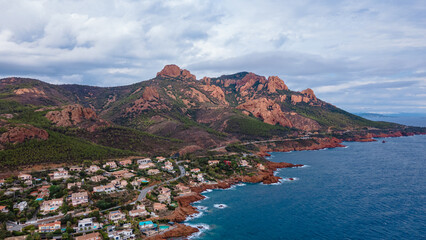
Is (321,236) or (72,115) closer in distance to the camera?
(321,236)

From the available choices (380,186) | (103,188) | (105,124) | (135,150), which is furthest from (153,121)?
(380,186)

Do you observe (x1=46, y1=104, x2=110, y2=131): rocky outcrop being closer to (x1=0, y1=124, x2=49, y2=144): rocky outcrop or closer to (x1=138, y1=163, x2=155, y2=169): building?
(x1=0, y1=124, x2=49, y2=144): rocky outcrop

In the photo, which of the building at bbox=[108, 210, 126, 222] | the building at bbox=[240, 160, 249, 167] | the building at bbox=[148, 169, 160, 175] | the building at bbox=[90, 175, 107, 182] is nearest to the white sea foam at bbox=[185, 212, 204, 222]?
the building at bbox=[108, 210, 126, 222]

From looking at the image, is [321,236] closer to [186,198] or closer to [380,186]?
[186,198]

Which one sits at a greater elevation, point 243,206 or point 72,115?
point 72,115

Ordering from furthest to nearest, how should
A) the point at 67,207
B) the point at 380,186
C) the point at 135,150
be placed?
the point at 135,150 < the point at 380,186 < the point at 67,207

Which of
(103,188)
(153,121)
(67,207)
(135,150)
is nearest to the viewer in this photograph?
(67,207)

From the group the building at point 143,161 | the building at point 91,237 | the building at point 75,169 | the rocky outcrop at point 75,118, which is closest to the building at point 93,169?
the building at point 75,169
